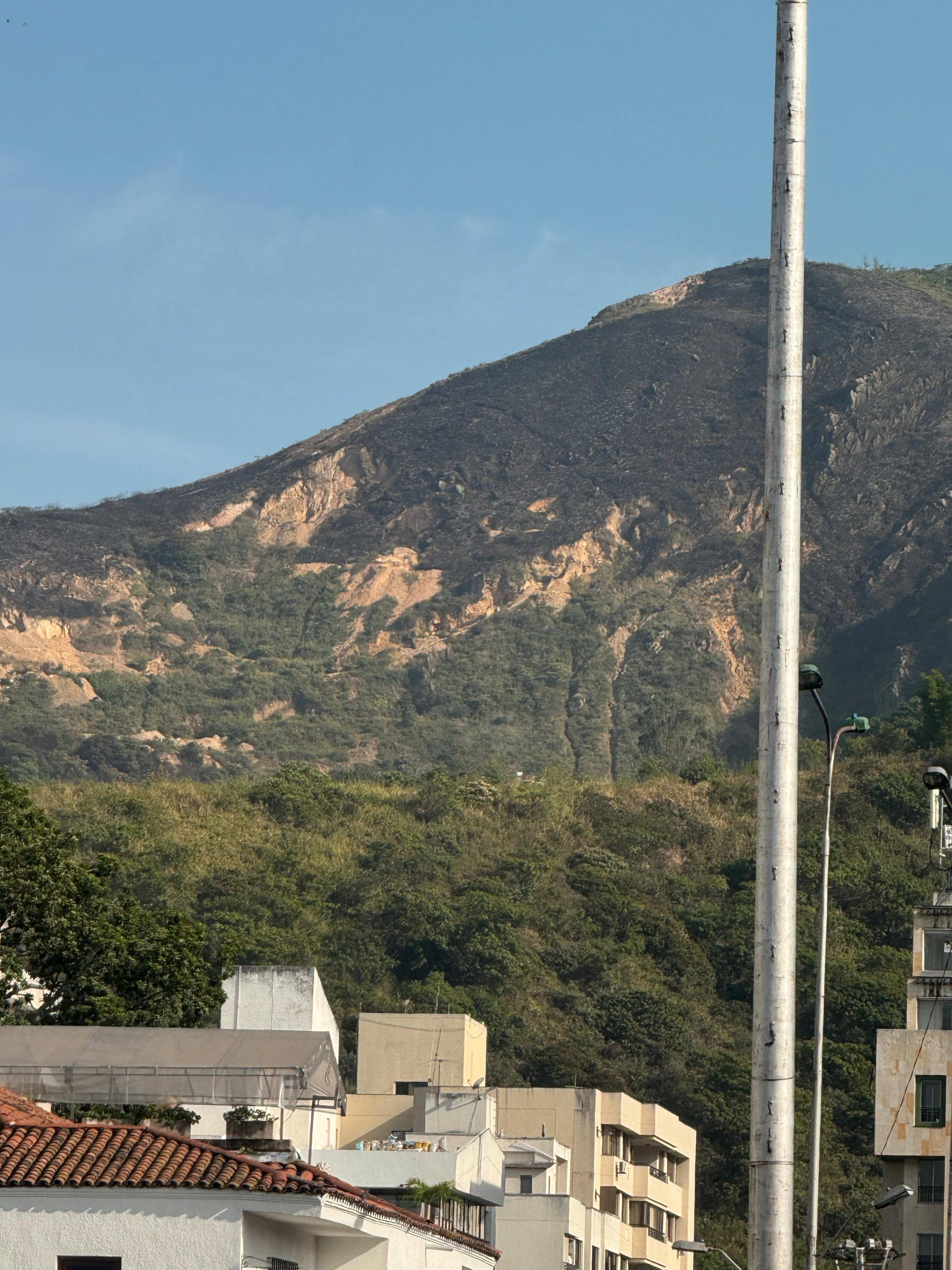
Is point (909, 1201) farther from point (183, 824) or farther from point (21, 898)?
point (183, 824)

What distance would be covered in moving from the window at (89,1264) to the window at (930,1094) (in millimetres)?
31704

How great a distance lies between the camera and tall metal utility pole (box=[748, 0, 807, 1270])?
556 inches

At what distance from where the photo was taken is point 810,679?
21672 mm

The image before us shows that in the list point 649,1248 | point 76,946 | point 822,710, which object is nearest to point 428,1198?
point 76,946

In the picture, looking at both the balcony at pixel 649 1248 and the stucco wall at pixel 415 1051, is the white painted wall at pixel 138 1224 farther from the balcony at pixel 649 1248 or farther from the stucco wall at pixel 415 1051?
the balcony at pixel 649 1248

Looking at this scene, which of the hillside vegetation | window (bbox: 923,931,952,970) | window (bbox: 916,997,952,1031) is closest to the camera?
window (bbox: 916,997,952,1031)

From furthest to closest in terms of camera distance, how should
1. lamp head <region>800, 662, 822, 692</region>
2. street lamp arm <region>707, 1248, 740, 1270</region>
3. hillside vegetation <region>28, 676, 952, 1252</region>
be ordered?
hillside vegetation <region>28, 676, 952, 1252</region> < street lamp arm <region>707, 1248, 740, 1270</region> < lamp head <region>800, 662, 822, 692</region>

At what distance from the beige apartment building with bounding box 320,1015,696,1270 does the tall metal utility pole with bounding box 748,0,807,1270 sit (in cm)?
3642

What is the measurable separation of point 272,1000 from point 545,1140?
12.6 meters

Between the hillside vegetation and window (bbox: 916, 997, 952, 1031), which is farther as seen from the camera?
the hillside vegetation

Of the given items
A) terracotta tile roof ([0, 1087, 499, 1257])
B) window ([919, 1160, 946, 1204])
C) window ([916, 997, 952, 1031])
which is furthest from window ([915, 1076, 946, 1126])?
terracotta tile roof ([0, 1087, 499, 1257])

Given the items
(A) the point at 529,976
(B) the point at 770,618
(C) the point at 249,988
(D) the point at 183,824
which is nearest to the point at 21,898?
(C) the point at 249,988

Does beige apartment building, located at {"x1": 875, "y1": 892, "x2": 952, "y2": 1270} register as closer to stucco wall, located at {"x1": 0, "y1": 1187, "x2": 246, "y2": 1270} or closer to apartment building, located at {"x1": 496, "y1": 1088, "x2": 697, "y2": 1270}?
apartment building, located at {"x1": 496, "y1": 1088, "x2": 697, "y2": 1270}

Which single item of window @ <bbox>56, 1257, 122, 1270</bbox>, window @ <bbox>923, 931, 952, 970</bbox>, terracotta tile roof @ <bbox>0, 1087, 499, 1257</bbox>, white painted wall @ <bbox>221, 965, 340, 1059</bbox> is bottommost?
window @ <bbox>56, 1257, 122, 1270</bbox>
